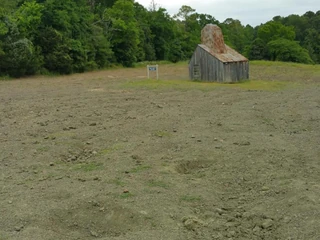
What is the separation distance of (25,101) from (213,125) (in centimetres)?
809

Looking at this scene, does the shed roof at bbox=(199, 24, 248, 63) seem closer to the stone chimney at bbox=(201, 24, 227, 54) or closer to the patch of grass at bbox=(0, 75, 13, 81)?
the stone chimney at bbox=(201, 24, 227, 54)

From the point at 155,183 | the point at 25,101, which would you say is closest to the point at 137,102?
the point at 25,101

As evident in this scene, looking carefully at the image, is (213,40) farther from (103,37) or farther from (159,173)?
(159,173)

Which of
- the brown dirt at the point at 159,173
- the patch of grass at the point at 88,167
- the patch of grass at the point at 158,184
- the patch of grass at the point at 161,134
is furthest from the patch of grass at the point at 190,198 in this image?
the patch of grass at the point at 161,134

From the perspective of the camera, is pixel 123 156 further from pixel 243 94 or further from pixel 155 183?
pixel 243 94

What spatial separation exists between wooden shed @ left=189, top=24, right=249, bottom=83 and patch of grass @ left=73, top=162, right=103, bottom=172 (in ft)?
57.5

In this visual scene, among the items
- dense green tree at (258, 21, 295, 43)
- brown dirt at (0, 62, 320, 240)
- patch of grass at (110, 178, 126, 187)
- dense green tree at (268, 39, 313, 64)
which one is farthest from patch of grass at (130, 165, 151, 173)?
dense green tree at (258, 21, 295, 43)

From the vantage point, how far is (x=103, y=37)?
40.0 meters

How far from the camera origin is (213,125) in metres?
11.1

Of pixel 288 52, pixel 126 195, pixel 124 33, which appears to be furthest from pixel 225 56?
pixel 288 52

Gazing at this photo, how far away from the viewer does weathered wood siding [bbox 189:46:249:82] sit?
24.5 meters

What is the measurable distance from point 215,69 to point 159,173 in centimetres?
1837

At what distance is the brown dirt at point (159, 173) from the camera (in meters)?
5.12

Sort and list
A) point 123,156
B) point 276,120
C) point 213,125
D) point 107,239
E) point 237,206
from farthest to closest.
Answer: point 276,120
point 213,125
point 123,156
point 237,206
point 107,239
